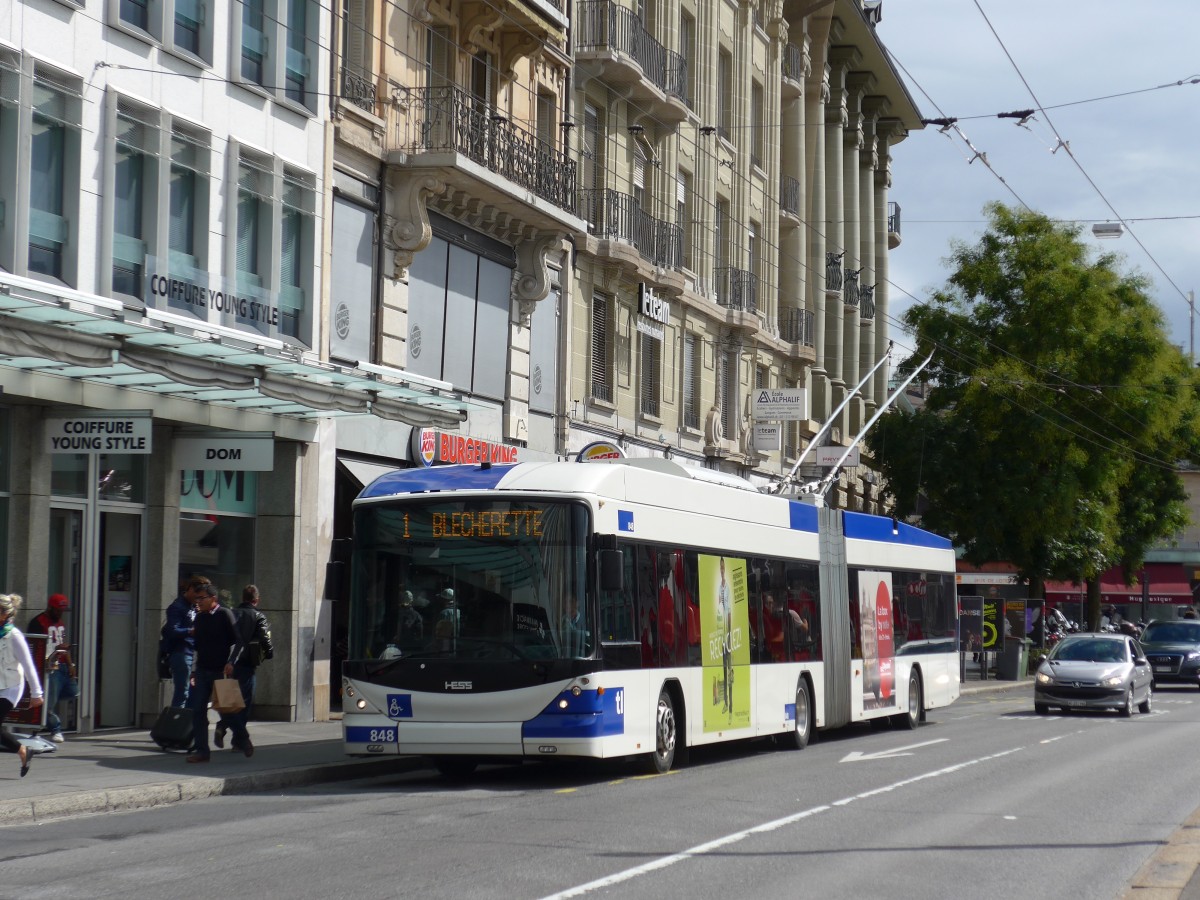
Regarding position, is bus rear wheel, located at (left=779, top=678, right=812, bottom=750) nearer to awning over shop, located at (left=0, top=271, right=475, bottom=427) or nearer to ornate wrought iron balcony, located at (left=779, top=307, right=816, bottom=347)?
awning over shop, located at (left=0, top=271, right=475, bottom=427)

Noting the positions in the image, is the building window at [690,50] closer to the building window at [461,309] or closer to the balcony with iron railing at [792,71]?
the balcony with iron railing at [792,71]

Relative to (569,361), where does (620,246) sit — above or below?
above

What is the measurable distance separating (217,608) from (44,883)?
7717 millimetres

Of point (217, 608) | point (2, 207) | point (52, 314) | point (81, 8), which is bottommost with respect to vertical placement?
point (217, 608)

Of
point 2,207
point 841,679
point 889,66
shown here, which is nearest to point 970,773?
point 841,679

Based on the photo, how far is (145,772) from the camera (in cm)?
1565

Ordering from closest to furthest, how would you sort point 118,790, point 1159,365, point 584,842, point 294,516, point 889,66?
1. point 584,842
2. point 118,790
3. point 294,516
4. point 1159,365
5. point 889,66

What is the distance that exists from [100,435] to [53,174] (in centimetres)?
306

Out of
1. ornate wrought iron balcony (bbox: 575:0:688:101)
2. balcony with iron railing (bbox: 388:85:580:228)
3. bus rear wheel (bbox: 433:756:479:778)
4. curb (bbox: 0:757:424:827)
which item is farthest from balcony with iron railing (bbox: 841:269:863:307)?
bus rear wheel (bbox: 433:756:479:778)

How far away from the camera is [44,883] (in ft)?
31.9

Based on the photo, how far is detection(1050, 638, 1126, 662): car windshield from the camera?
32.7 m

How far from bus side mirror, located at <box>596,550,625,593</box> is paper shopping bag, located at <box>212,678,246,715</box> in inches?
152

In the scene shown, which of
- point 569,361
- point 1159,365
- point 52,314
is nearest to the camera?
point 52,314

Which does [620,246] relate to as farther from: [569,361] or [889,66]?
[889,66]
